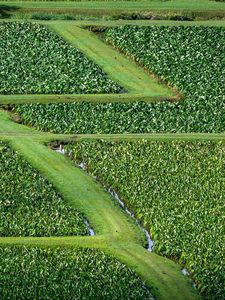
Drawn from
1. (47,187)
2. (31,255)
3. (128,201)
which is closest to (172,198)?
(128,201)

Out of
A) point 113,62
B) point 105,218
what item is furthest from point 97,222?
point 113,62

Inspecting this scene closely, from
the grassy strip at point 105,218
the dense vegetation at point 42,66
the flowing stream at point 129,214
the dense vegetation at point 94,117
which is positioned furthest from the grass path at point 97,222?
the dense vegetation at point 42,66

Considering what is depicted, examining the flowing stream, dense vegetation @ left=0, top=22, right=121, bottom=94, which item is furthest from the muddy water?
dense vegetation @ left=0, top=22, right=121, bottom=94

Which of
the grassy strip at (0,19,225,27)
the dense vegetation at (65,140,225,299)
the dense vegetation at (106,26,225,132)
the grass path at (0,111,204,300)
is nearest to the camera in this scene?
the grass path at (0,111,204,300)

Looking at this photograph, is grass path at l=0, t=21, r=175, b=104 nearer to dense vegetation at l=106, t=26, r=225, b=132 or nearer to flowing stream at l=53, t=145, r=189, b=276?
dense vegetation at l=106, t=26, r=225, b=132

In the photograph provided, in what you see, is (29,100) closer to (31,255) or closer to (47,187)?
(47,187)

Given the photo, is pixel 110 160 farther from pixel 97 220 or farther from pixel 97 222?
pixel 97 222

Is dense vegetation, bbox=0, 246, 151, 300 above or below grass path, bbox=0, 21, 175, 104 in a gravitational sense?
above
